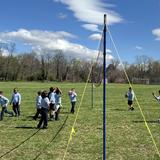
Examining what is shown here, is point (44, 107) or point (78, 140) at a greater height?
point (44, 107)

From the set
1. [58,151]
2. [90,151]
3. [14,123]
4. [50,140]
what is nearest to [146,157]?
[90,151]

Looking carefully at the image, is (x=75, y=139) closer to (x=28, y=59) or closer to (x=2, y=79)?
(x=2, y=79)

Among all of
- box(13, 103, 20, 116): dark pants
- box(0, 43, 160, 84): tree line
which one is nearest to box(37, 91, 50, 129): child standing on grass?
box(13, 103, 20, 116): dark pants

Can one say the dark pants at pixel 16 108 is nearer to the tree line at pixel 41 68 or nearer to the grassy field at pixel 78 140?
the grassy field at pixel 78 140

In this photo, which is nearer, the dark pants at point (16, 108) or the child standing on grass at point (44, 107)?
the child standing on grass at point (44, 107)

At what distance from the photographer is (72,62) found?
523 feet

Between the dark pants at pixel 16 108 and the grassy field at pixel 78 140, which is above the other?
the dark pants at pixel 16 108

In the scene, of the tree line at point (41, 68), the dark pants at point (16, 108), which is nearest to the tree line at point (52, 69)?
the tree line at point (41, 68)

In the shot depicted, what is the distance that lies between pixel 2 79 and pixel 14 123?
115 meters

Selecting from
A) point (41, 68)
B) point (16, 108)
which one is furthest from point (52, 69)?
point (16, 108)

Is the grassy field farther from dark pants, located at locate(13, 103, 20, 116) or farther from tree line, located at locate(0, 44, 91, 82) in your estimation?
tree line, located at locate(0, 44, 91, 82)

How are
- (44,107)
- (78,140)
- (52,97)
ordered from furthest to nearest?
(52,97) < (44,107) < (78,140)

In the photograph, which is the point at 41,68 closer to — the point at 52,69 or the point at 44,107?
the point at 52,69

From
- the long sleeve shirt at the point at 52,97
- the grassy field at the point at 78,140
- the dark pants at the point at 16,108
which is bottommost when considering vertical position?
the grassy field at the point at 78,140
